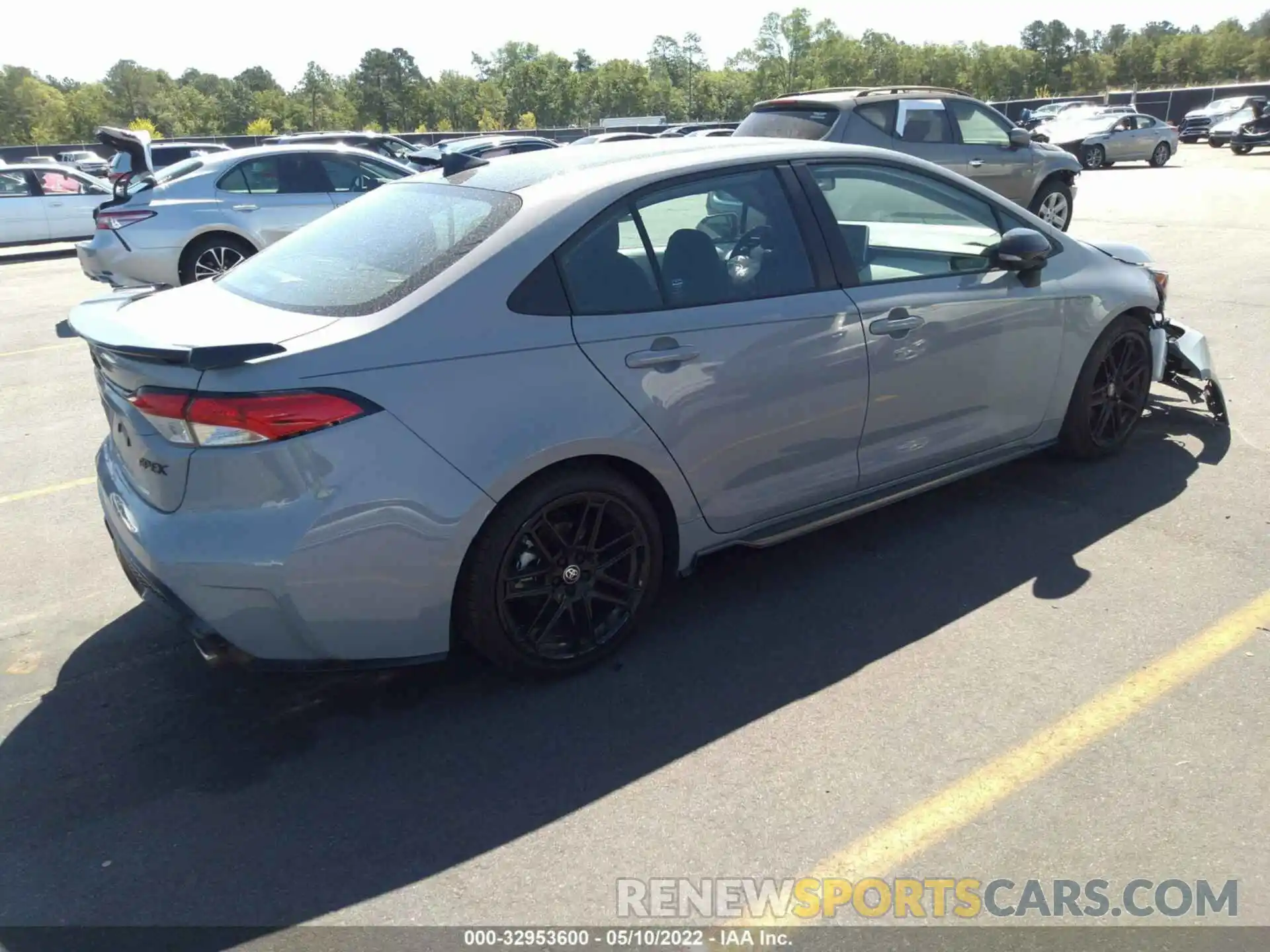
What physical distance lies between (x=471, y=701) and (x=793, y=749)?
107 cm

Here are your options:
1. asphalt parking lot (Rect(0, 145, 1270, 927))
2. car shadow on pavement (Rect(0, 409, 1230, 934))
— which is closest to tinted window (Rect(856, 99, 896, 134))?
asphalt parking lot (Rect(0, 145, 1270, 927))

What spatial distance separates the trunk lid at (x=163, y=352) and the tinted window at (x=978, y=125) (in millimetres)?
10120

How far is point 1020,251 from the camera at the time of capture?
429 cm

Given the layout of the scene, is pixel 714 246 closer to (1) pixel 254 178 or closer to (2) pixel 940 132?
(1) pixel 254 178

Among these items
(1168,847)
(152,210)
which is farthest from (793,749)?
(152,210)

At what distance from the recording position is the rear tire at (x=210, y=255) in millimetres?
10305

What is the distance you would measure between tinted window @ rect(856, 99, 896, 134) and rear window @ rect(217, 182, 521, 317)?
7.77m

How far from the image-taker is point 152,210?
33.2ft

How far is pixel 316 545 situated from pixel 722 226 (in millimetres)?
1908

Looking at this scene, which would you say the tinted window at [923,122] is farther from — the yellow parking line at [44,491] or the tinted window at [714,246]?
the yellow parking line at [44,491]

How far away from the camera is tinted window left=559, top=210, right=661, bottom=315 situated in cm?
340

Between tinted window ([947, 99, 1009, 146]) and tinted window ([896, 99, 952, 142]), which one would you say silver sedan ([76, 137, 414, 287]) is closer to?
tinted window ([896, 99, 952, 142])

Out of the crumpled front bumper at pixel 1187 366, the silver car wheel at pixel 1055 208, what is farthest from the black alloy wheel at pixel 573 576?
the silver car wheel at pixel 1055 208

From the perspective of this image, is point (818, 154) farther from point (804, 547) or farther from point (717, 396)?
point (804, 547)
